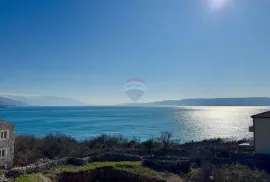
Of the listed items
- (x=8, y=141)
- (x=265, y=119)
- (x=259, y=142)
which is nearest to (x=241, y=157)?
(x=259, y=142)

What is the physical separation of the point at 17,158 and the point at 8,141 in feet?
10.6

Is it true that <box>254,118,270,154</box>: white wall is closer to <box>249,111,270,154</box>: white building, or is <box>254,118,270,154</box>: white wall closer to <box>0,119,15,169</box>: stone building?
<box>249,111,270,154</box>: white building

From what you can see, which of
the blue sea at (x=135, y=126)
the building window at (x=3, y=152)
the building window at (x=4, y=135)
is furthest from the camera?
the blue sea at (x=135, y=126)

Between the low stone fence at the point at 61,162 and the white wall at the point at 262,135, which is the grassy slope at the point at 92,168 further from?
the white wall at the point at 262,135

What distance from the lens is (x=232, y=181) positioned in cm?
995

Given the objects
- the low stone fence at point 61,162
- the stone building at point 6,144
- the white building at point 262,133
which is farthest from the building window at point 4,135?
the white building at point 262,133

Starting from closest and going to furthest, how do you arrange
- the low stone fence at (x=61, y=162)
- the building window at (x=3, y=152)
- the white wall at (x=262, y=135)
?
the low stone fence at (x=61, y=162) < the white wall at (x=262, y=135) < the building window at (x=3, y=152)

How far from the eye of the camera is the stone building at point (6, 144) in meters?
21.9

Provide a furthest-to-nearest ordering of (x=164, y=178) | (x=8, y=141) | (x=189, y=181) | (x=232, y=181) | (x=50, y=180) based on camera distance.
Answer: (x=8, y=141) → (x=164, y=178) → (x=50, y=180) → (x=189, y=181) → (x=232, y=181)

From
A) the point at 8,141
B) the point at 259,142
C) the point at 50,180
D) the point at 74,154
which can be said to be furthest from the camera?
the point at 74,154

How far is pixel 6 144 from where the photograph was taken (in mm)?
22438

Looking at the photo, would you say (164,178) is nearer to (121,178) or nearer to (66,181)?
(121,178)

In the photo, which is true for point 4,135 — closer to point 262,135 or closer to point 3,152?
point 3,152

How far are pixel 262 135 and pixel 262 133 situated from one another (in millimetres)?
146
